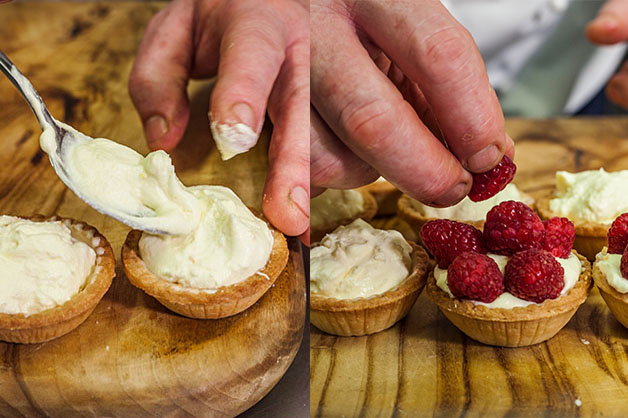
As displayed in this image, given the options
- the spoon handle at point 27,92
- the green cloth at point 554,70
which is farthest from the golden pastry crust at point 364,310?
the green cloth at point 554,70

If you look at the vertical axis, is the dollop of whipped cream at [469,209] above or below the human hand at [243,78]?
below

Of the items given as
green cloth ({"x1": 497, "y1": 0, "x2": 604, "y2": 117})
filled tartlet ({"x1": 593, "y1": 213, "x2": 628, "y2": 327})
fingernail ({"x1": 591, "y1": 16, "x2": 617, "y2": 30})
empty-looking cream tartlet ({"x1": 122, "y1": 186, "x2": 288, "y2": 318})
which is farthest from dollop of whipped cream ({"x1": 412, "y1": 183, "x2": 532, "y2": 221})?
green cloth ({"x1": 497, "y1": 0, "x2": 604, "y2": 117})

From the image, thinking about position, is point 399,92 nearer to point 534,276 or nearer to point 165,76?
point 534,276

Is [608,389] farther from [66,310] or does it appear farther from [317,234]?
[66,310]

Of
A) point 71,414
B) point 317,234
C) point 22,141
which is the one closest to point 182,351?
point 71,414

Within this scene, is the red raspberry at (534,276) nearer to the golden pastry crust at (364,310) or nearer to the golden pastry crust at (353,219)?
the golden pastry crust at (364,310)
